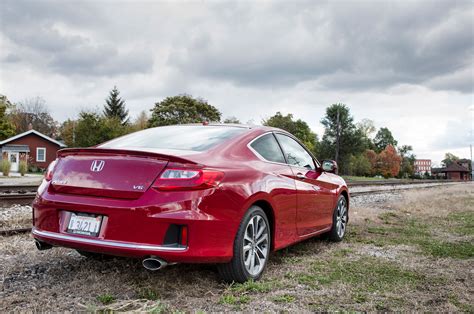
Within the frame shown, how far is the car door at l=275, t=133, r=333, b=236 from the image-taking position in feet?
16.3

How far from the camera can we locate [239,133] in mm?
4430

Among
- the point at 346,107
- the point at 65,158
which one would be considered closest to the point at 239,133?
the point at 65,158

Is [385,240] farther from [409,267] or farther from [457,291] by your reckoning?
[457,291]

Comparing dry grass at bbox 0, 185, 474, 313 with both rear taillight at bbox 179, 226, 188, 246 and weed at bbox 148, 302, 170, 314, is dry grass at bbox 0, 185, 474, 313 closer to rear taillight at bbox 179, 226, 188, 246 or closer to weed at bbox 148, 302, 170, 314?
weed at bbox 148, 302, 170, 314

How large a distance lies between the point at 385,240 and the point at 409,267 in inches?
66.7

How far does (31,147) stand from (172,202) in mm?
49886

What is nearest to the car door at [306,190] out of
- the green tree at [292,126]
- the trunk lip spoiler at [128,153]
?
the trunk lip spoiler at [128,153]

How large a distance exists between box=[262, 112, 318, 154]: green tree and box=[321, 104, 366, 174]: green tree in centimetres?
222

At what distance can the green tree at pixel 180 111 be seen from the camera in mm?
58969

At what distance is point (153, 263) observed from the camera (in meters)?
3.38

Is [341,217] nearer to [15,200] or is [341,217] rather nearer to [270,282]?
[270,282]

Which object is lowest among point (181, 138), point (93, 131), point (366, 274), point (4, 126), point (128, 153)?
point (366, 274)

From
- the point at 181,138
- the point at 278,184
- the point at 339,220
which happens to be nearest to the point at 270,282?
the point at 278,184

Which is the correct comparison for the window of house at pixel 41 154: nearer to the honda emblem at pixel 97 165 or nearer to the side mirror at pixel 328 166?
the side mirror at pixel 328 166
